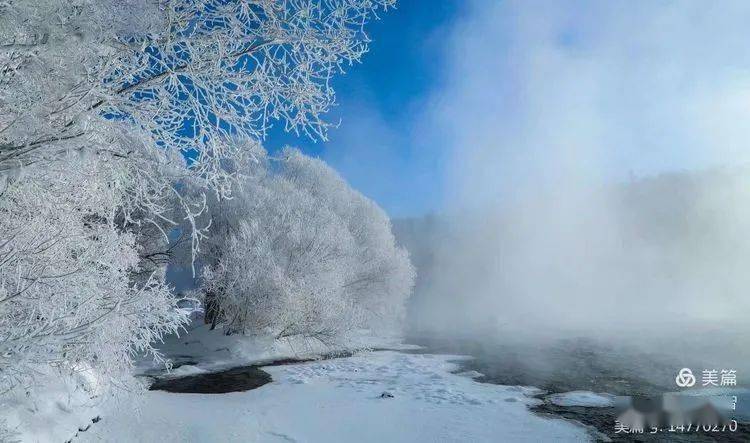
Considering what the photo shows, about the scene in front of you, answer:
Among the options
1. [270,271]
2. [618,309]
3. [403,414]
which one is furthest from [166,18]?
[618,309]

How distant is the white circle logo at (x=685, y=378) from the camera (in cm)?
1369

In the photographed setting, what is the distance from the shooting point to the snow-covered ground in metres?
8.83

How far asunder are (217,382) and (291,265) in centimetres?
820

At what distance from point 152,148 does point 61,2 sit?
1446mm

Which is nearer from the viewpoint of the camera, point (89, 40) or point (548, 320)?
point (89, 40)

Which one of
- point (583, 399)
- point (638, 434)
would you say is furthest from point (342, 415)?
point (583, 399)

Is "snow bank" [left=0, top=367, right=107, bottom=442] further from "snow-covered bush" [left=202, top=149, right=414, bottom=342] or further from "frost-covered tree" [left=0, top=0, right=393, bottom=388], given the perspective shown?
"snow-covered bush" [left=202, top=149, right=414, bottom=342]

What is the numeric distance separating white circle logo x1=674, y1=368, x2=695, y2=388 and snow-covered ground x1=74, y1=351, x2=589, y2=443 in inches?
180

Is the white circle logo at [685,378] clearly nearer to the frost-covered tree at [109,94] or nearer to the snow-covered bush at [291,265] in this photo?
the snow-covered bush at [291,265]

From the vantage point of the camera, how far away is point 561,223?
81.9 meters

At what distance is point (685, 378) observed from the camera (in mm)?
14477

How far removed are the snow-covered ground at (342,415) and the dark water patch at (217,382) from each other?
649 millimetres

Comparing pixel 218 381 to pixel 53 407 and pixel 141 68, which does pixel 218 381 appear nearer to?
pixel 53 407

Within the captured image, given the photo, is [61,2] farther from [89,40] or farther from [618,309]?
[618,309]
